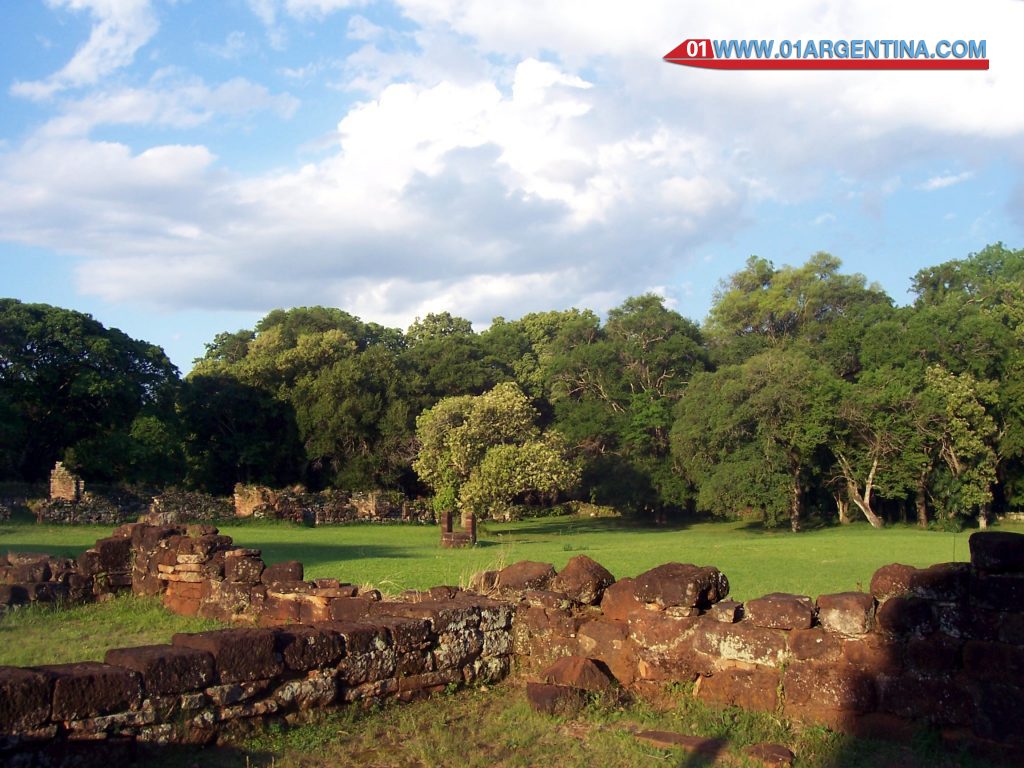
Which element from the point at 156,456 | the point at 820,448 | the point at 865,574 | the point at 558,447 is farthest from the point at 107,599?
the point at 820,448

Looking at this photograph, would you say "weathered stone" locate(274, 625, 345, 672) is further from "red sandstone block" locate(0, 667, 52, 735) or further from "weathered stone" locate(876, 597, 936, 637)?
"weathered stone" locate(876, 597, 936, 637)

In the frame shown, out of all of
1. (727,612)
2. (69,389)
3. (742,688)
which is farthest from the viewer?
(69,389)

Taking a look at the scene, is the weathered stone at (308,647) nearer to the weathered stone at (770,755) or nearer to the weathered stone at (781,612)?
the weathered stone at (770,755)

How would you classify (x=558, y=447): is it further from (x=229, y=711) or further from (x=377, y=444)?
(x=229, y=711)

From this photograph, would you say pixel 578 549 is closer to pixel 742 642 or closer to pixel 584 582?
pixel 584 582

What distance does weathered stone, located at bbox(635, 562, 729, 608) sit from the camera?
7.11 metres

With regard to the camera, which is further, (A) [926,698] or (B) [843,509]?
(B) [843,509]

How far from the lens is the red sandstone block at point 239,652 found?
5616mm

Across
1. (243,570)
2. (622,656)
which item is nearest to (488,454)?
(243,570)

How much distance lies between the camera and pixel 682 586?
7.12 m

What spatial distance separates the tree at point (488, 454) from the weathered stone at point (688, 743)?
78.8 ft

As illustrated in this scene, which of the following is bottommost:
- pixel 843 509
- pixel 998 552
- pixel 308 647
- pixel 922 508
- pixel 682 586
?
pixel 843 509

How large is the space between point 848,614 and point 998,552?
1076 mm

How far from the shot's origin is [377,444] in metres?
45.6
